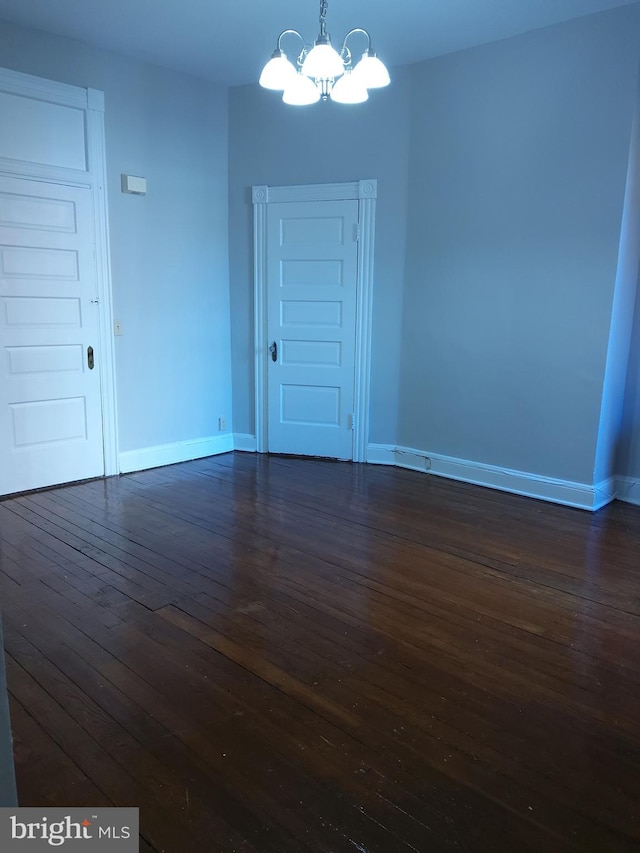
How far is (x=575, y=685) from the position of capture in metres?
2.33

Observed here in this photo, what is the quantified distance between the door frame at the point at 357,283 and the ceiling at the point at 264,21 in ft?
3.19

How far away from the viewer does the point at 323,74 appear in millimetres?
2779

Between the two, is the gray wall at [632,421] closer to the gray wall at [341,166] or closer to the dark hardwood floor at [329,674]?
the dark hardwood floor at [329,674]

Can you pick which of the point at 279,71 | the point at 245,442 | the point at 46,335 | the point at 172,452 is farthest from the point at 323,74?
the point at 245,442

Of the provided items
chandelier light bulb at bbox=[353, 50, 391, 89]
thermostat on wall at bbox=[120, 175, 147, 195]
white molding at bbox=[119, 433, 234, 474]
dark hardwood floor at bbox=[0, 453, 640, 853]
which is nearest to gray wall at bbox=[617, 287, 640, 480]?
dark hardwood floor at bbox=[0, 453, 640, 853]

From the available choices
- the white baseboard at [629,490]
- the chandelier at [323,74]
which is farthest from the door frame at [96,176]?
the white baseboard at [629,490]

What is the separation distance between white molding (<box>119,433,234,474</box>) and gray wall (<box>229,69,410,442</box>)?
865 millimetres

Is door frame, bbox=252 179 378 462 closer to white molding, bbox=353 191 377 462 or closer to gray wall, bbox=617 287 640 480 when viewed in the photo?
white molding, bbox=353 191 377 462

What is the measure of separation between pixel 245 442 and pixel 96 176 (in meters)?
2.48

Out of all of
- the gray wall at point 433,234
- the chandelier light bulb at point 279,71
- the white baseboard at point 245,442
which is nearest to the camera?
the chandelier light bulb at point 279,71

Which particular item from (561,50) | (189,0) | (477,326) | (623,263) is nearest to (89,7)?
(189,0)

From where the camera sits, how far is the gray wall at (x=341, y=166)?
493 centimetres

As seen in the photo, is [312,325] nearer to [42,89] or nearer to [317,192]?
[317,192]

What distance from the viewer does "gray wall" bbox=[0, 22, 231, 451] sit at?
466cm
